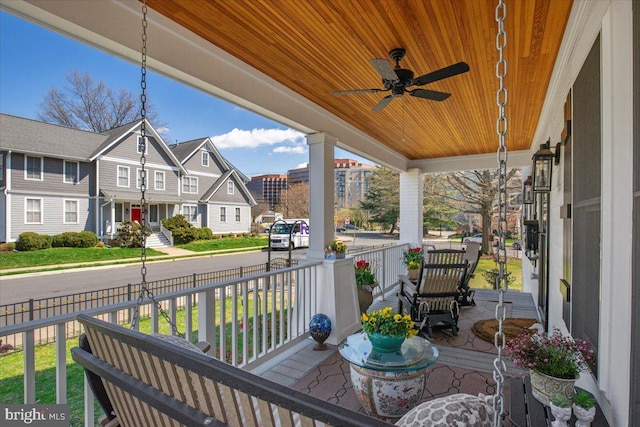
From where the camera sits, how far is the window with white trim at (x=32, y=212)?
3384 millimetres

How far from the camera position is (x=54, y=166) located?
12.8ft

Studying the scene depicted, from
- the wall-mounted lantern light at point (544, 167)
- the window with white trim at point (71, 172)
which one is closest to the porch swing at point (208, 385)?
the wall-mounted lantern light at point (544, 167)

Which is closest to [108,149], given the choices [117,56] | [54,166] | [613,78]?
[54,166]

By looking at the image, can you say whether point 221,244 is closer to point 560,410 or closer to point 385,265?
point 385,265

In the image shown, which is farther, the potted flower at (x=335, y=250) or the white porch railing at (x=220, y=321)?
the potted flower at (x=335, y=250)

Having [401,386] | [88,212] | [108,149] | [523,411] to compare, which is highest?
[108,149]

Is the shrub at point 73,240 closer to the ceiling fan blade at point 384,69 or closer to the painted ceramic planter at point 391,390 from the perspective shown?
the painted ceramic planter at point 391,390

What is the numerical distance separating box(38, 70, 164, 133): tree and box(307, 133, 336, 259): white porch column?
2.34 m

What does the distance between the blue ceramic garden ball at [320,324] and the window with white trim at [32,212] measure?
10.4 feet

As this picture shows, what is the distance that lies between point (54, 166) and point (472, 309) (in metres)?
6.17

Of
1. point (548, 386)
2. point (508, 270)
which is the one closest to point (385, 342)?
point (548, 386)

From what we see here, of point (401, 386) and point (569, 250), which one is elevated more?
point (569, 250)

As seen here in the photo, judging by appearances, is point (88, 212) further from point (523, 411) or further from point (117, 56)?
point (523, 411)

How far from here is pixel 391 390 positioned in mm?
2020
